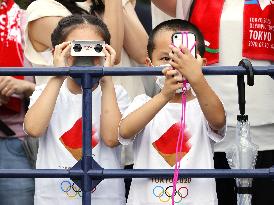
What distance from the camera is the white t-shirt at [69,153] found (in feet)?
13.0

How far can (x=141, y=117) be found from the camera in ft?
12.1

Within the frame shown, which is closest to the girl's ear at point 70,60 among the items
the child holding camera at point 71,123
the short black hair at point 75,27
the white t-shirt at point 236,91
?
the child holding camera at point 71,123

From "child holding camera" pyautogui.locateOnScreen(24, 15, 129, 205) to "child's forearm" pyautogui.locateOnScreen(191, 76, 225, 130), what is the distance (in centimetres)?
42

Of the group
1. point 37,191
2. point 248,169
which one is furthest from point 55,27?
point 248,169

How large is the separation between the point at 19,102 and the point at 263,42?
1420mm

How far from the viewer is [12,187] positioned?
4.65 meters

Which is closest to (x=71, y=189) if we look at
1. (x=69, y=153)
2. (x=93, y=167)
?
(x=69, y=153)

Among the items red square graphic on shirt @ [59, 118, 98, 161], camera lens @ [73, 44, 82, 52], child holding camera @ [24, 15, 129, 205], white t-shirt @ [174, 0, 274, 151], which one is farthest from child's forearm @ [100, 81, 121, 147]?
white t-shirt @ [174, 0, 274, 151]

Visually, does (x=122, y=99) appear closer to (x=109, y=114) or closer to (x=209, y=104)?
(x=109, y=114)

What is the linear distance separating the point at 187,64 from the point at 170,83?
108mm

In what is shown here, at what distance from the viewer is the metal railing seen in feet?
11.5

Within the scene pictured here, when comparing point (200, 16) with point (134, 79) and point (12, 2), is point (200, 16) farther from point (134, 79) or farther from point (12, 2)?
point (12, 2)

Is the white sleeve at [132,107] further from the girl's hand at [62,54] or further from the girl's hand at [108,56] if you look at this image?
the girl's hand at [62,54]

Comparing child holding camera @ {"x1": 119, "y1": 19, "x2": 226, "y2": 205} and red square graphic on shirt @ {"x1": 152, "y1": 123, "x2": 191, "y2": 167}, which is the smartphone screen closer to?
child holding camera @ {"x1": 119, "y1": 19, "x2": 226, "y2": 205}
